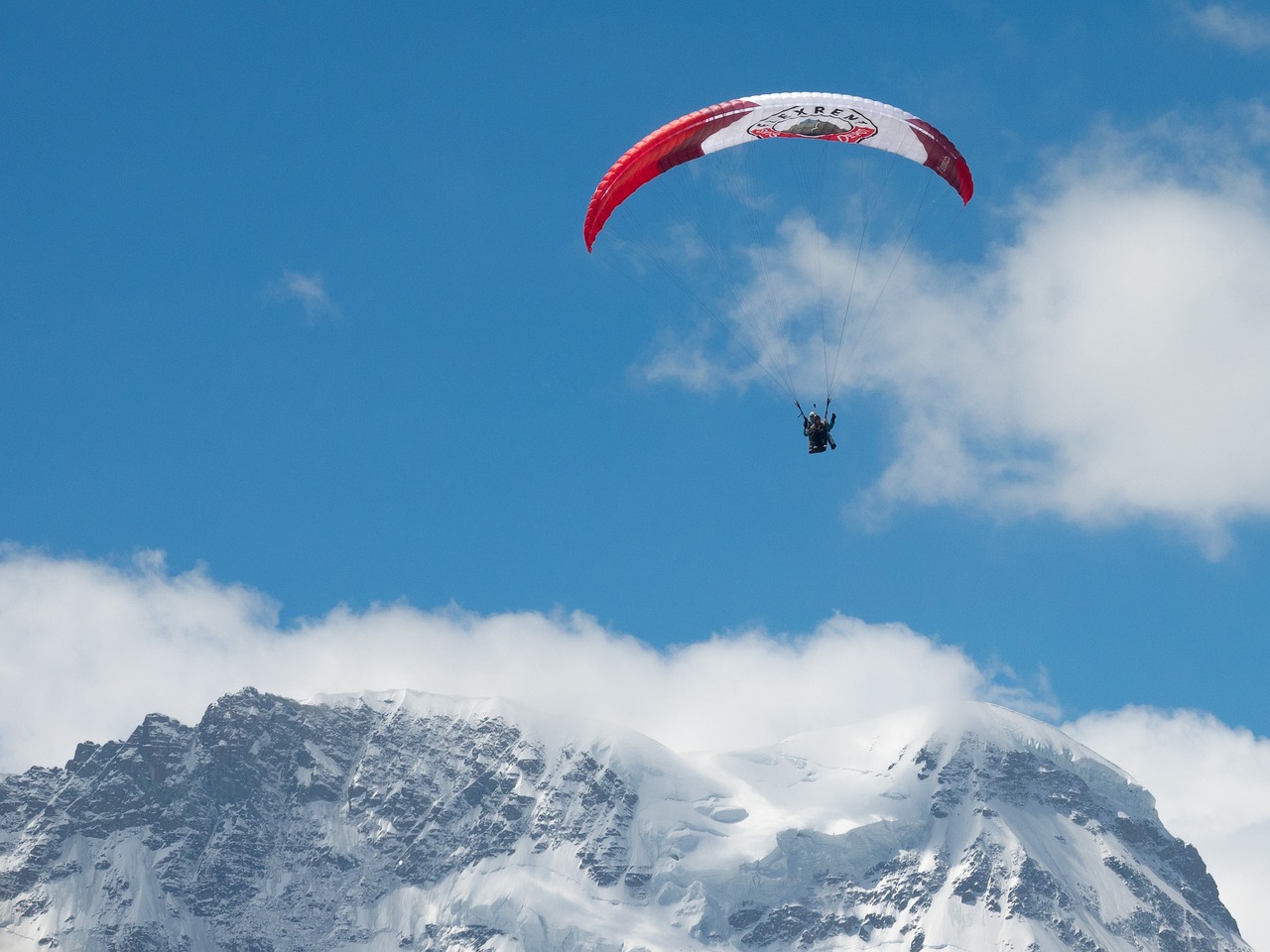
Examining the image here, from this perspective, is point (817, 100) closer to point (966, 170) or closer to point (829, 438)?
point (966, 170)

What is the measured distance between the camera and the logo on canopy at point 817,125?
198 feet

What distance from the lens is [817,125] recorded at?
6156 cm

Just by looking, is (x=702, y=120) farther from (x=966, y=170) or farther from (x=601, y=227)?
(x=966, y=170)

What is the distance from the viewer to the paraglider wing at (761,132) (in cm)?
5991

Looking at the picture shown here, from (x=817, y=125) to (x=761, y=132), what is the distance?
1.84 m

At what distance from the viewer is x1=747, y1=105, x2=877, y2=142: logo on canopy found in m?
60.3

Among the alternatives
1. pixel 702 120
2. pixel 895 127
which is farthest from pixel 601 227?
pixel 895 127

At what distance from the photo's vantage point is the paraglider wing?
59.9 metres

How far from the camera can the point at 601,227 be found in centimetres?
6038

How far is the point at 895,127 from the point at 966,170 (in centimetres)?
323

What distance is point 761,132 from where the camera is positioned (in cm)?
6144

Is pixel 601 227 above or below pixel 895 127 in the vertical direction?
below

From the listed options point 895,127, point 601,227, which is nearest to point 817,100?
point 895,127

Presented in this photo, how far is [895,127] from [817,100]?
3098 mm
